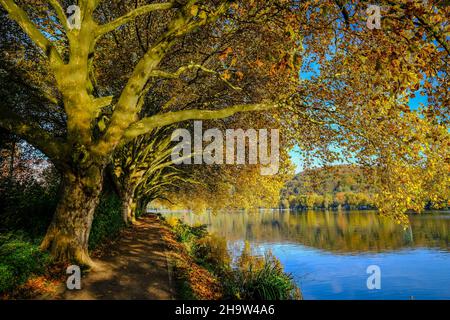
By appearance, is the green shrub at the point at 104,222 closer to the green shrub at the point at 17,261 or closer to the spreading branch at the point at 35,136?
the green shrub at the point at 17,261

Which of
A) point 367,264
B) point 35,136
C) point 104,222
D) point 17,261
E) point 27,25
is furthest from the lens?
point 367,264

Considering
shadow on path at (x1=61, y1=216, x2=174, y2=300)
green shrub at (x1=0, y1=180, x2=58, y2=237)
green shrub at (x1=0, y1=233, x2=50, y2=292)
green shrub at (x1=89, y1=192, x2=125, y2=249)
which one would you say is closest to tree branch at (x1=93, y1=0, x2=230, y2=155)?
green shrub at (x1=0, y1=233, x2=50, y2=292)

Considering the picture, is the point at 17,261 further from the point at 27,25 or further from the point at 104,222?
the point at 104,222

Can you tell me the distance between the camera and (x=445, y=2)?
5.05 meters

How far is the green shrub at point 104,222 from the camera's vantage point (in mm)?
12060

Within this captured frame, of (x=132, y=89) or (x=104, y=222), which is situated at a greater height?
(x=132, y=89)

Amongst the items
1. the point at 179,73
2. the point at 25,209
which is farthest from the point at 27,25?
the point at 25,209

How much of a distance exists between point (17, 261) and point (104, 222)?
6.57 m

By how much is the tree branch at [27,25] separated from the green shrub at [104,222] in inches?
253

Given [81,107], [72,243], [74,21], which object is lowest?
[72,243]

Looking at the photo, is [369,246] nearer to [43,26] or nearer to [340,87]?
[340,87]

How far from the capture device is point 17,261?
722 centimetres

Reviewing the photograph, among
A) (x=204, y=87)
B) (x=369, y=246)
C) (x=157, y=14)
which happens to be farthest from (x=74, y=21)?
(x=369, y=246)

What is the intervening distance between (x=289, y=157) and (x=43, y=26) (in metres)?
14.5
